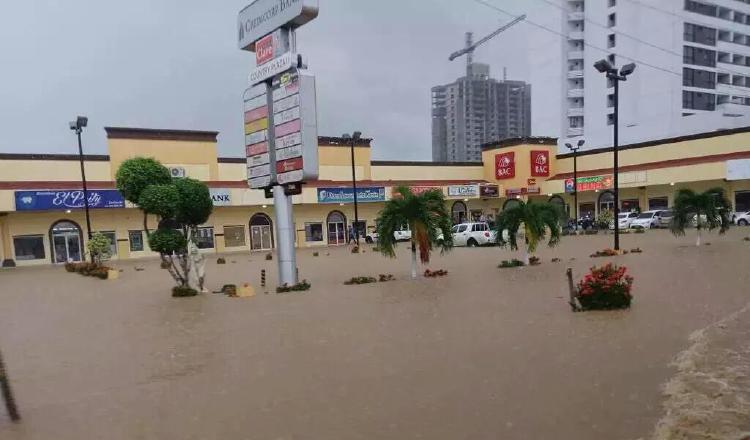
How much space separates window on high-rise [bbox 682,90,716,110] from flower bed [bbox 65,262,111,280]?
64.8m

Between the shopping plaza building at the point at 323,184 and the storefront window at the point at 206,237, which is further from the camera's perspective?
the storefront window at the point at 206,237

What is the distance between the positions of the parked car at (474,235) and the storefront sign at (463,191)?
10864 mm

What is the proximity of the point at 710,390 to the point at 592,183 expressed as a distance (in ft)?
130

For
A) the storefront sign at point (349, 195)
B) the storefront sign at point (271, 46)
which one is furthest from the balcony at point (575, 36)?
the storefront sign at point (271, 46)

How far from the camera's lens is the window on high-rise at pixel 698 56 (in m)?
61.6

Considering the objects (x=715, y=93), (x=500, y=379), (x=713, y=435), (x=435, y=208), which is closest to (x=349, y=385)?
(x=500, y=379)

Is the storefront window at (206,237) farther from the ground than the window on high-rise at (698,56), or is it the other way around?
the window on high-rise at (698,56)

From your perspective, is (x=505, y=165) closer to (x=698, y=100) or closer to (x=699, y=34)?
(x=698, y=100)

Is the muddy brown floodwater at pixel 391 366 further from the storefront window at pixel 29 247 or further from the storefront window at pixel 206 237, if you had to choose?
the storefront window at pixel 206 237

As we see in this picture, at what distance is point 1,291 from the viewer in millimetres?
17781

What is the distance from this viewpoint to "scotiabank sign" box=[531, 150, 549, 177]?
45531 millimetres

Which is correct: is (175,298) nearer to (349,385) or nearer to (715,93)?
(349,385)

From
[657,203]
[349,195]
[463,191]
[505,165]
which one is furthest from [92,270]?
[657,203]

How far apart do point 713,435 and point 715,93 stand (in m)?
74.1
